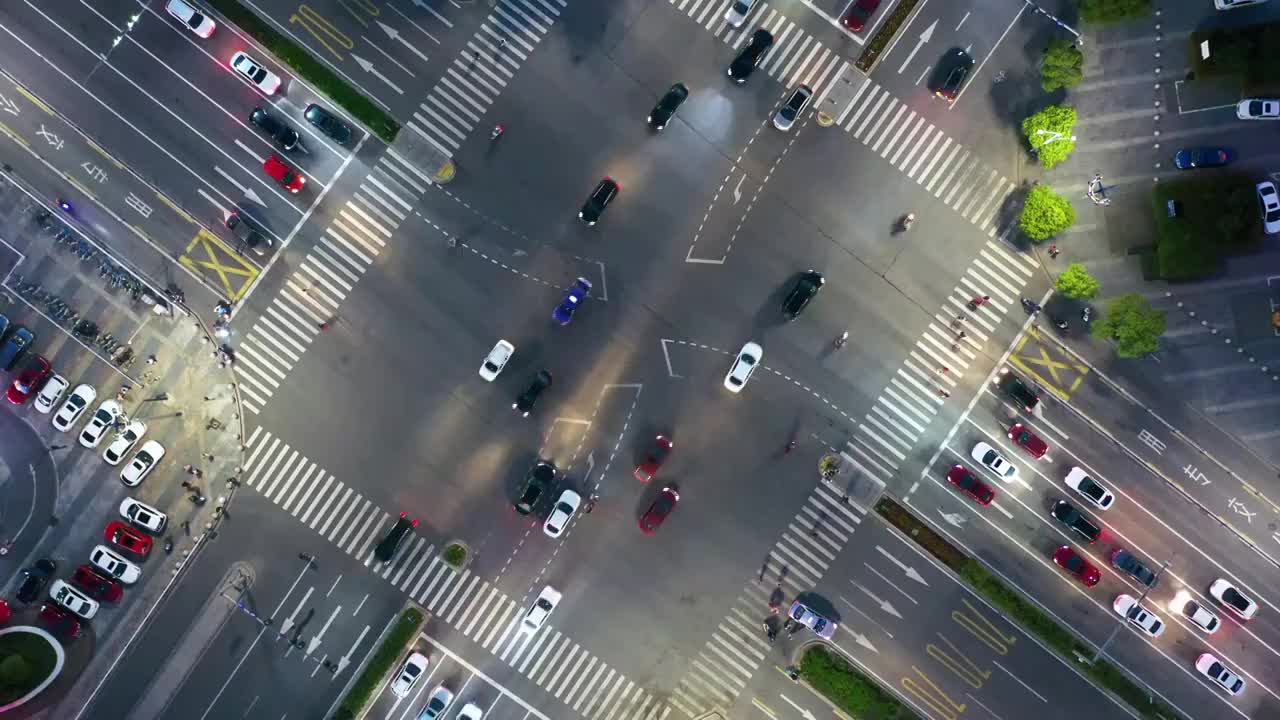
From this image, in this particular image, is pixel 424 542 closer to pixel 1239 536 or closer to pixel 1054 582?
pixel 1054 582

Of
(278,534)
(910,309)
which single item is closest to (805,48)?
(910,309)

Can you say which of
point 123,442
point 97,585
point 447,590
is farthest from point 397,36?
point 97,585

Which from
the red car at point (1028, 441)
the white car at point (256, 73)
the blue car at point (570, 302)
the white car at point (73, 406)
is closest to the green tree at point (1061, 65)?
the red car at point (1028, 441)

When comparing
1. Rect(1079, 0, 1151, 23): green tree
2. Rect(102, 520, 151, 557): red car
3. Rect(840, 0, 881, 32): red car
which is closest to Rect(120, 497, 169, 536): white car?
Rect(102, 520, 151, 557): red car

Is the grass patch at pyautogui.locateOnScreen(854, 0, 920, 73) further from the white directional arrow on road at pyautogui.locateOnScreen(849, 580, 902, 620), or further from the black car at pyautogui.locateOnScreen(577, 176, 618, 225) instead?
the white directional arrow on road at pyautogui.locateOnScreen(849, 580, 902, 620)

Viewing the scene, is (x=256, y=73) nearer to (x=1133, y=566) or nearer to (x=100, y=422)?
(x=100, y=422)

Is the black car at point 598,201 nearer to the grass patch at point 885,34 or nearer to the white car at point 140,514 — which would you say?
the grass patch at point 885,34
